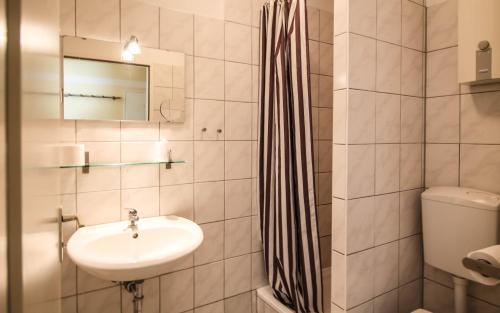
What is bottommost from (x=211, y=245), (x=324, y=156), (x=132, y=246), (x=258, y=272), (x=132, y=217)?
(x=258, y=272)

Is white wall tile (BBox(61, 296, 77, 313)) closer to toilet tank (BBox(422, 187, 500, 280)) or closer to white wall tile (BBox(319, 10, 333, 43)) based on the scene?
toilet tank (BBox(422, 187, 500, 280))

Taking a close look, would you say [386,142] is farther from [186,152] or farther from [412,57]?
[186,152]

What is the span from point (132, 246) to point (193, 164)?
0.56 metres

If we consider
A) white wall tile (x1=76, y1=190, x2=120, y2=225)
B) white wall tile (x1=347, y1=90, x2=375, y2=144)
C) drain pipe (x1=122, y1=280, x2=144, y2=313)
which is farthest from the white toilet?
white wall tile (x1=76, y1=190, x2=120, y2=225)

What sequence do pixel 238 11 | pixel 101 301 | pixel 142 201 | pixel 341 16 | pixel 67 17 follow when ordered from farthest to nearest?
pixel 238 11, pixel 142 201, pixel 101 301, pixel 67 17, pixel 341 16

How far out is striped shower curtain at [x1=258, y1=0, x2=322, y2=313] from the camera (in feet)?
4.92

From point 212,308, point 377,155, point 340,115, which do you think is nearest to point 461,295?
point 377,155

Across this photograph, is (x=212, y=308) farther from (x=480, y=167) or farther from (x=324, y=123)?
(x=480, y=167)

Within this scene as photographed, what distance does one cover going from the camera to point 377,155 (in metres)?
1.35

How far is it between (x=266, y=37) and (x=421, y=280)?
1.72 meters

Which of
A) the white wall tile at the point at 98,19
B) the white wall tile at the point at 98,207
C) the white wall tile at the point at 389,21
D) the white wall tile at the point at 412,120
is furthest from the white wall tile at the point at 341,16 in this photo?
the white wall tile at the point at 98,207

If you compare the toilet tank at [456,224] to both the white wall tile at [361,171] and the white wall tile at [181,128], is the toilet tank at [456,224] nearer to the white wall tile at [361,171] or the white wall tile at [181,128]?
the white wall tile at [361,171]

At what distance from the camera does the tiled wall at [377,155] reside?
4.09 ft

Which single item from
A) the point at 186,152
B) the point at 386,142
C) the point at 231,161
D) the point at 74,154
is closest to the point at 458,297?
the point at 386,142
